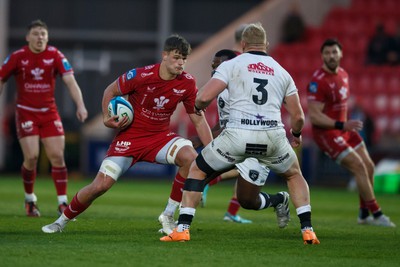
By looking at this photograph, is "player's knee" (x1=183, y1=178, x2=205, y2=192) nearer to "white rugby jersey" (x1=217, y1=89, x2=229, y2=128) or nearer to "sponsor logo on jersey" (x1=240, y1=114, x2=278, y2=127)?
"sponsor logo on jersey" (x1=240, y1=114, x2=278, y2=127)

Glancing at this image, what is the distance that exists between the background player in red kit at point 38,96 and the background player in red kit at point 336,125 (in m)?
3.10

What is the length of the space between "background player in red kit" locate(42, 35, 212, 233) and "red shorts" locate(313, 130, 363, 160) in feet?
11.0

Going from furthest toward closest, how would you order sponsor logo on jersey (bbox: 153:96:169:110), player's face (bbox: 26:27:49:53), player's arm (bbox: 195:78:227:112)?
player's face (bbox: 26:27:49:53) → sponsor logo on jersey (bbox: 153:96:169:110) → player's arm (bbox: 195:78:227:112)

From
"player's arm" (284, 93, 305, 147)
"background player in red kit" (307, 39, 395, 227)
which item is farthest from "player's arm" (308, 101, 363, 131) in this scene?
"player's arm" (284, 93, 305, 147)

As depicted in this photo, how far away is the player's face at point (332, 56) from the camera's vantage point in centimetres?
1328

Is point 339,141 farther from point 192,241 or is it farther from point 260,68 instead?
point 260,68

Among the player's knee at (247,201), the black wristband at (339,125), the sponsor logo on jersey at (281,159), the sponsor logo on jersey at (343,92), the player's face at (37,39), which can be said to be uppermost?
the player's face at (37,39)

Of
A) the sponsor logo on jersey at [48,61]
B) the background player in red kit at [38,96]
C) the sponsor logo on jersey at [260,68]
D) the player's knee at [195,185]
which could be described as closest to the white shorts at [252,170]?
the player's knee at [195,185]

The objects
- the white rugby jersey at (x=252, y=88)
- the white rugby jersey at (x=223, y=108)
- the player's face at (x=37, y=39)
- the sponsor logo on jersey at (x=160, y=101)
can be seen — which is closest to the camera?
the white rugby jersey at (x=252, y=88)

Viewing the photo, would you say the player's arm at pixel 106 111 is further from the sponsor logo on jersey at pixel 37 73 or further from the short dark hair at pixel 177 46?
the sponsor logo on jersey at pixel 37 73

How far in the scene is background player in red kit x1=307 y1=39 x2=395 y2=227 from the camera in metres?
13.1

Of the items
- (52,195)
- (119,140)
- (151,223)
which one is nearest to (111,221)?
(151,223)

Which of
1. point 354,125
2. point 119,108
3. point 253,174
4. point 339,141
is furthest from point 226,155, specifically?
point 339,141

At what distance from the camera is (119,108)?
33.0 feet
